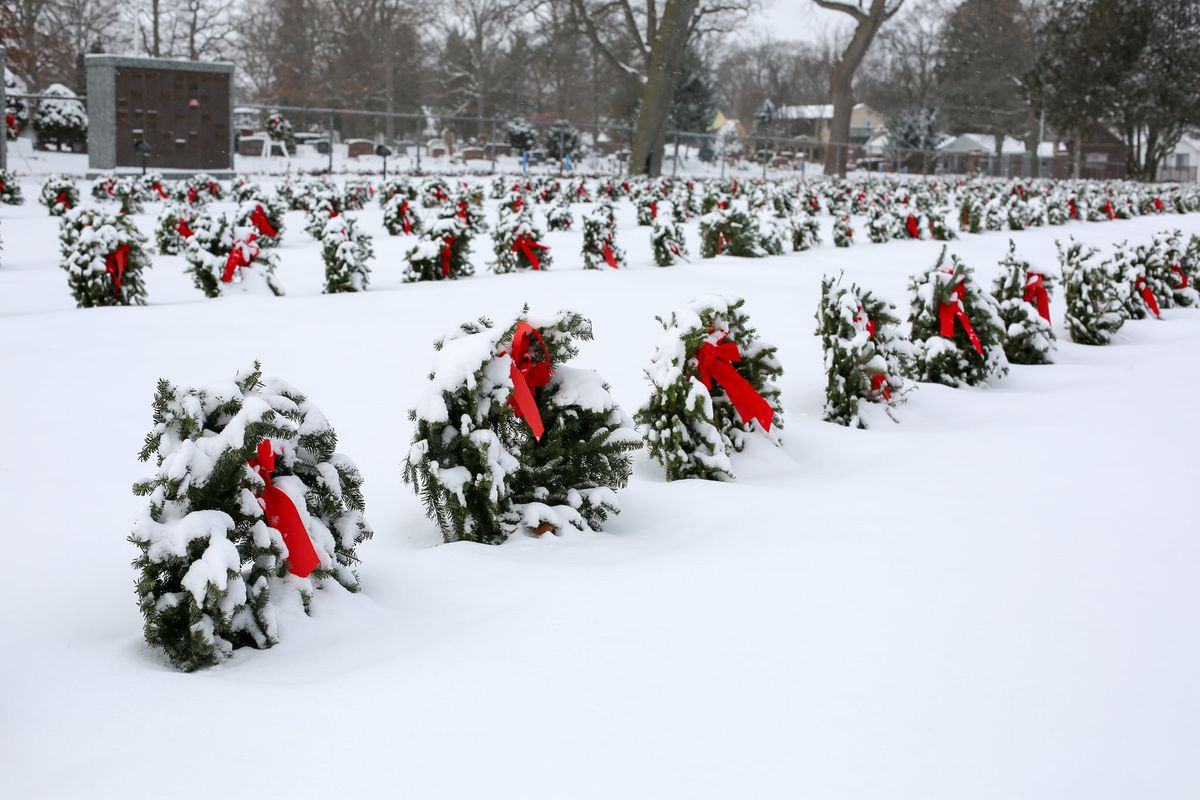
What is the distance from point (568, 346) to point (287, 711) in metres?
1.93

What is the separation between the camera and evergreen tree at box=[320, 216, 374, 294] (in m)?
9.91

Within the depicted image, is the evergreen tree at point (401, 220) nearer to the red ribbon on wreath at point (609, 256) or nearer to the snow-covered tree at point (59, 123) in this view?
the red ribbon on wreath at point (609, 256)

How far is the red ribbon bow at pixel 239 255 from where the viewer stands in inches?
370

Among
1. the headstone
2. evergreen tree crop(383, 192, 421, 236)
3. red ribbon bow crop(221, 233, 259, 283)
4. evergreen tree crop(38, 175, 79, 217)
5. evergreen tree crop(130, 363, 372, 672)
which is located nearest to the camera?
evergreen tree crop(130, 363, 372, 672)

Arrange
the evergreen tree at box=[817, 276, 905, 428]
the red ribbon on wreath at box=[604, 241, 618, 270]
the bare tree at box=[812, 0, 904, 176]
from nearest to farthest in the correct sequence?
1. the evergreen tree at box=[817, 276, 905, 428]
2. the red ribbon on wreath at box=[604, 241, 618, 270]
3. the bare tree at box=[812, 0, 904, 176]

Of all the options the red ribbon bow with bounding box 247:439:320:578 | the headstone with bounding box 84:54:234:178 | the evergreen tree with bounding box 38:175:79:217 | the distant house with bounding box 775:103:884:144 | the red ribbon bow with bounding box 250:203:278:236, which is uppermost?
the distant house with bounding box 775:103:884:144

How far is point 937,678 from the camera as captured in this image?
2.69 meters

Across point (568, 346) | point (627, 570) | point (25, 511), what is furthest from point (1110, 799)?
point (25, 511)

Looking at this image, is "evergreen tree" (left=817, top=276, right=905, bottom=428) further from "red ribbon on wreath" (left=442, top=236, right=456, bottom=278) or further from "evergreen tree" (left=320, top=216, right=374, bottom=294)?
"red ribbon on wreath" (left=442, top=236, right=456, bottom=278)

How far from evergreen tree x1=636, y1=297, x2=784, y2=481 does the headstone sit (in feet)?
→ 74.7

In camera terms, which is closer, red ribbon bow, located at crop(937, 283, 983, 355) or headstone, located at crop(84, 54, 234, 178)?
red ribbon bow, located at crop(937, 283, 983, 355)

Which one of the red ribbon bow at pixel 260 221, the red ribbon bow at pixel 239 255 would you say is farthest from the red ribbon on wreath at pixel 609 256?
the red ribbon bow at pixel 239 255

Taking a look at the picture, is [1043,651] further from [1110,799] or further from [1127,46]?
[1127,46]

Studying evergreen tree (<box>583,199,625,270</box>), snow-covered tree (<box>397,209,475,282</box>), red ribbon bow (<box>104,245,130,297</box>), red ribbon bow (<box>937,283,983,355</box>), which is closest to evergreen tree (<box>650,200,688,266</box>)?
evergreen tree (<box>583,199,625,270</box>)
